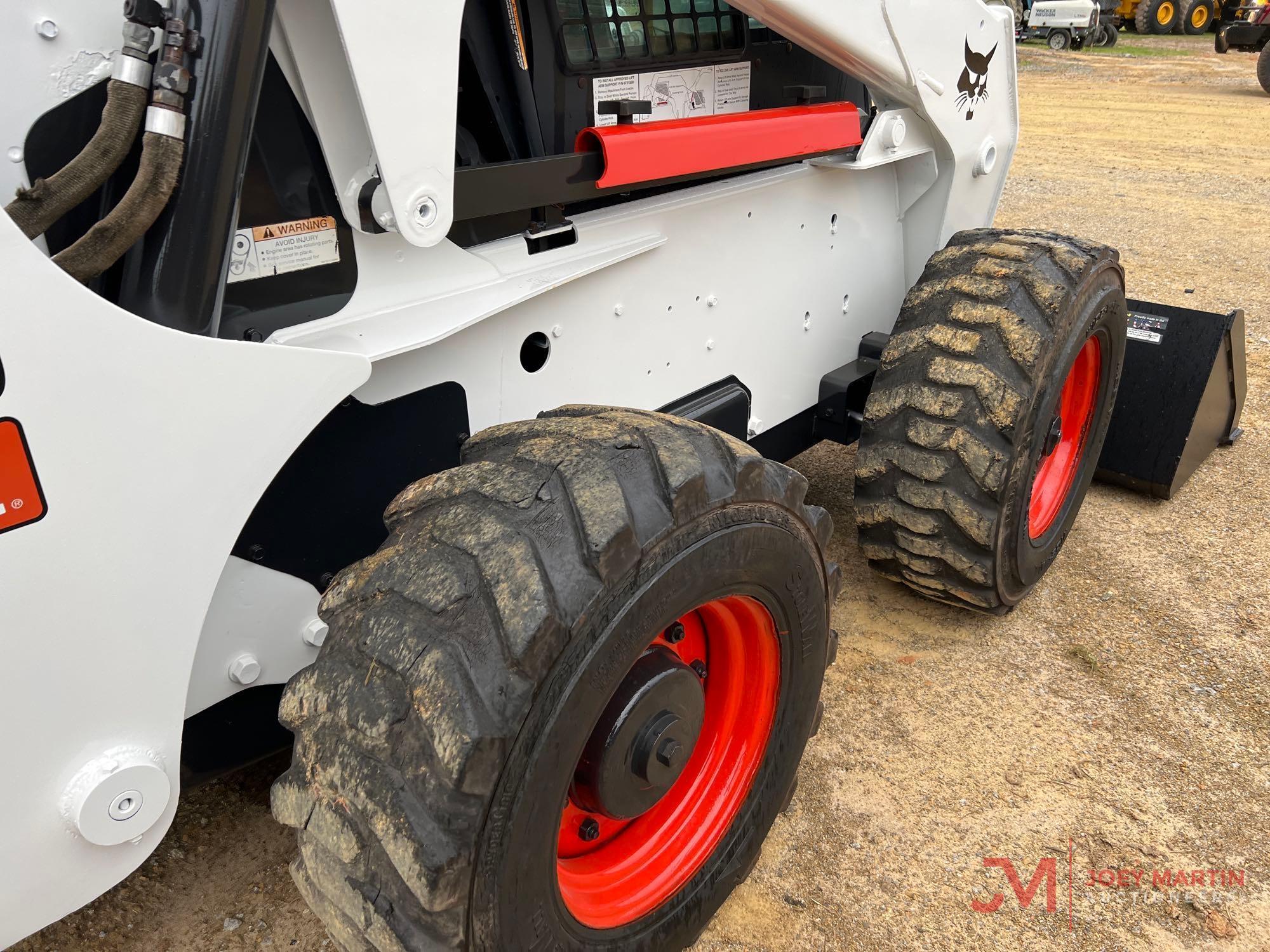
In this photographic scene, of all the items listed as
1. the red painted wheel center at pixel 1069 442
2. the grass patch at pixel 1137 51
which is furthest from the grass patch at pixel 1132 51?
the red painted wheel center at pixel 1069 442

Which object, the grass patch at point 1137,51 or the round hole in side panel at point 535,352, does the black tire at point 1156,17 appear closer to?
the grass patch at point 1137,51

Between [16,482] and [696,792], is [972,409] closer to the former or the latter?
[696,792]

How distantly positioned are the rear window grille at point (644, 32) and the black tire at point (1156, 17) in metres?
22.1

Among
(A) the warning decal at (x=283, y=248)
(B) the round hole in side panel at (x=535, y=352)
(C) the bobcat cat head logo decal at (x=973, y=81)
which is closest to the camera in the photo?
(A) the warning decal at (x=283, y=248)

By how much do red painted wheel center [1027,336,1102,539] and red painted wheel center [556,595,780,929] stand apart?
4.49ft

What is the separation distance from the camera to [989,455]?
220 centimetres

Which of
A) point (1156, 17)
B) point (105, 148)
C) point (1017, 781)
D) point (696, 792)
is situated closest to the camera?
point (105, 148)

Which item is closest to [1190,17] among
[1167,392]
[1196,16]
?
[1196,16]

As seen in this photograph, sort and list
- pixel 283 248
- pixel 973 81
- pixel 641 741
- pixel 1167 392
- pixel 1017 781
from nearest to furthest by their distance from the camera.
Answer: pixel 283 248, pixel 641 741, pixel 1017 781, pixel 973 81, pixel 1167 392

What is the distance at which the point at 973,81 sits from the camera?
2.53 metres

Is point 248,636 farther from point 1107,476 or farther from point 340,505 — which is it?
point 1107,476

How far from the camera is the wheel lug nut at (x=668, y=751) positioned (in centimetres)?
146

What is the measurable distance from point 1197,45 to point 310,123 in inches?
855
